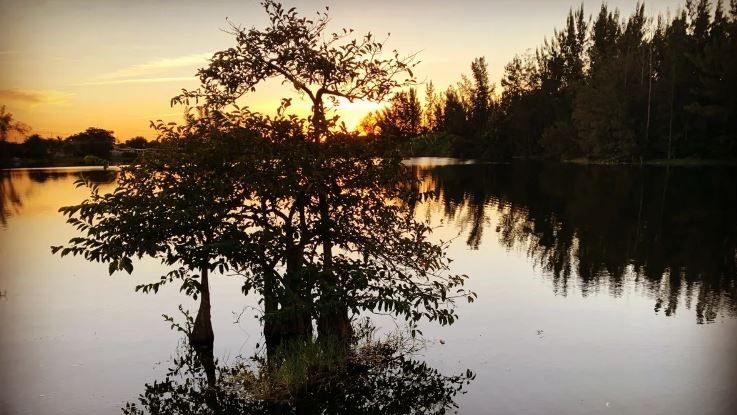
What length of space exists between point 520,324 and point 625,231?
19.9 metres

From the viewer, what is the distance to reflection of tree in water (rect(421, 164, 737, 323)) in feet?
72.4

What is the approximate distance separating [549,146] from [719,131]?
41285 millimetres

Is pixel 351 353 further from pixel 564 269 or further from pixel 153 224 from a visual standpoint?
pixel 564 269

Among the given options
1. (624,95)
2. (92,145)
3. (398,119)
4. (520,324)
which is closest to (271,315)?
(398,119)

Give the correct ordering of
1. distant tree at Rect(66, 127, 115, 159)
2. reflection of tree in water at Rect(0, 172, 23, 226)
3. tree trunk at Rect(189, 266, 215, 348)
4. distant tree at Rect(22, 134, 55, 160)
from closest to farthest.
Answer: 1. tree trunk at Rect(189, 266, 215, 348)
2. distant tree at Rect(66, 127, 115, 159)
3. reflection of tree in water at Rect(0, 172, 23, 226)
4. distant tree at Rect(22, 134, 55, 160)

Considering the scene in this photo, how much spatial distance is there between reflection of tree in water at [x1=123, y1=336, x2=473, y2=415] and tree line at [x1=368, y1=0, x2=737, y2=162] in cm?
4426

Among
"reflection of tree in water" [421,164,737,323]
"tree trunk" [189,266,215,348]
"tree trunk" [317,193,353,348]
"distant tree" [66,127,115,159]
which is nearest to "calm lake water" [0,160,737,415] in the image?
"reflection of tree in water" [421,164,737,323]

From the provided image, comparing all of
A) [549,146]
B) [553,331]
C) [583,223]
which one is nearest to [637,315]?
[553,331]

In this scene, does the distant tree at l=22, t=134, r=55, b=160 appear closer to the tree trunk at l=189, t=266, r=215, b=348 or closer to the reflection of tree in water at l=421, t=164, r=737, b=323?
the reflection of tree in water at l=421, t=164, r=737, b=323

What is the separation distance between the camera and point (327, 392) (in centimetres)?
1258

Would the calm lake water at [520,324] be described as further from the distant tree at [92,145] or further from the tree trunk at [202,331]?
the distant tree at [92,145]

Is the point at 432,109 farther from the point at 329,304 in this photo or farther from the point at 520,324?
the point at 329,304

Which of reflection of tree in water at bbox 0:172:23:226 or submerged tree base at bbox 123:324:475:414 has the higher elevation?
reflection of tree in water at bbox 0:172:23:226

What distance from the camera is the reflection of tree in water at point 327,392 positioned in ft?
39.5
